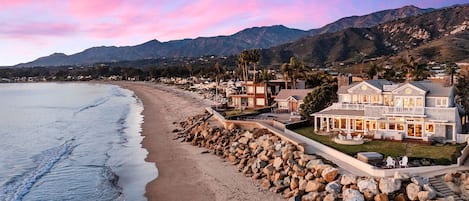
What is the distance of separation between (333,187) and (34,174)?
65.7 ft

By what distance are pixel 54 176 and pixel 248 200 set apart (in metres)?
14.2

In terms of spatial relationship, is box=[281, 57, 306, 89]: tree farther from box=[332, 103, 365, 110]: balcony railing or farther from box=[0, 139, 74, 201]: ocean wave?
box=[0, 139, 74, 201]: ocean wave

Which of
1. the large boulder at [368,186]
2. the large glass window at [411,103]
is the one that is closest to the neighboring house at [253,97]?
the large glass window at [411,103]

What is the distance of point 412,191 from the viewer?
1898cm

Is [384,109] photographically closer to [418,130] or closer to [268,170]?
[418,130]

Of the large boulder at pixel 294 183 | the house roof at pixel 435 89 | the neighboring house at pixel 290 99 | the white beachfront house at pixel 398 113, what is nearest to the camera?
the large boulder at pixel 294 183

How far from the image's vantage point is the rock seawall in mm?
19359

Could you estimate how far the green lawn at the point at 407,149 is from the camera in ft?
77.2

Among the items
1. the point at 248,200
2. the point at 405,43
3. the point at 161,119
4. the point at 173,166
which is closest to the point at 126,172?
the point at 173,166

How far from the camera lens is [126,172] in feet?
95.2

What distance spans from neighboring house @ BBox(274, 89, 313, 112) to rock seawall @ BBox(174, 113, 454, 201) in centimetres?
1023

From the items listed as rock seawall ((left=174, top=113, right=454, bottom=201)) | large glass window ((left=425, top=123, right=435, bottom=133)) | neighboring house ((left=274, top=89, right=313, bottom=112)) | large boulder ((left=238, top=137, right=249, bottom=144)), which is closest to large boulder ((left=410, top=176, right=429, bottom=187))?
rock seawall ((left=174, top=113, right=454, bottom=201))

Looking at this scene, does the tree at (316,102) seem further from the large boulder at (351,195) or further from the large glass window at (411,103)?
the large boulder at (351,195)

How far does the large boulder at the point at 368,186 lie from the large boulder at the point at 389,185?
0.25 m
